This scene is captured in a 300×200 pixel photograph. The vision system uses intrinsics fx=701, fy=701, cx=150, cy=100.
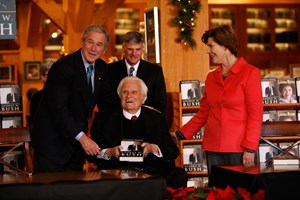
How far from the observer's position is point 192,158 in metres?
6.70

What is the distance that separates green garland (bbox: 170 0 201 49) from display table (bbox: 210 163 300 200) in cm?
352

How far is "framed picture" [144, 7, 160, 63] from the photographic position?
7273 mm

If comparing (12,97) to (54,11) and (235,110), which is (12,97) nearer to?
(235,110)

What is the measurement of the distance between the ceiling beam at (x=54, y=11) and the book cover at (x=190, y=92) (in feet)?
14.0

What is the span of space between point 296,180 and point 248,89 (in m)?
1.04

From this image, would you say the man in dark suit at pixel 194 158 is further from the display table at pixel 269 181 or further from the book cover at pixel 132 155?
the display table at pixel 269 181

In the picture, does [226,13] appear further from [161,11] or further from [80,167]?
[80,167]

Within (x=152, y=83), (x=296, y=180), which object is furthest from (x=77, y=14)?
(x=296, y=180)

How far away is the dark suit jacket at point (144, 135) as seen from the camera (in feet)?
15.3

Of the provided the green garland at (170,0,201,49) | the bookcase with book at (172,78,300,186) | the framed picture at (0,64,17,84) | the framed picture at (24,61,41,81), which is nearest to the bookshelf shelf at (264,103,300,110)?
the bookcase with book at (172,78,300,186)

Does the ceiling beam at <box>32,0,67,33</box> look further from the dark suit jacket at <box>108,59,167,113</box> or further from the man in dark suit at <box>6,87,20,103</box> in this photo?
the dark suit jacket at <box>108,59,167,113</box>

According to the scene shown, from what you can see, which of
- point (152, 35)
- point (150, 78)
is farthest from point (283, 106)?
point (150, 78)

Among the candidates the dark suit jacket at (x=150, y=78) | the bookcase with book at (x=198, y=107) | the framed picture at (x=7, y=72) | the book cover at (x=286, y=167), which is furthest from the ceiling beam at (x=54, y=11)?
the book cover at (x=286, y=167)

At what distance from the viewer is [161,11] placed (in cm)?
727
